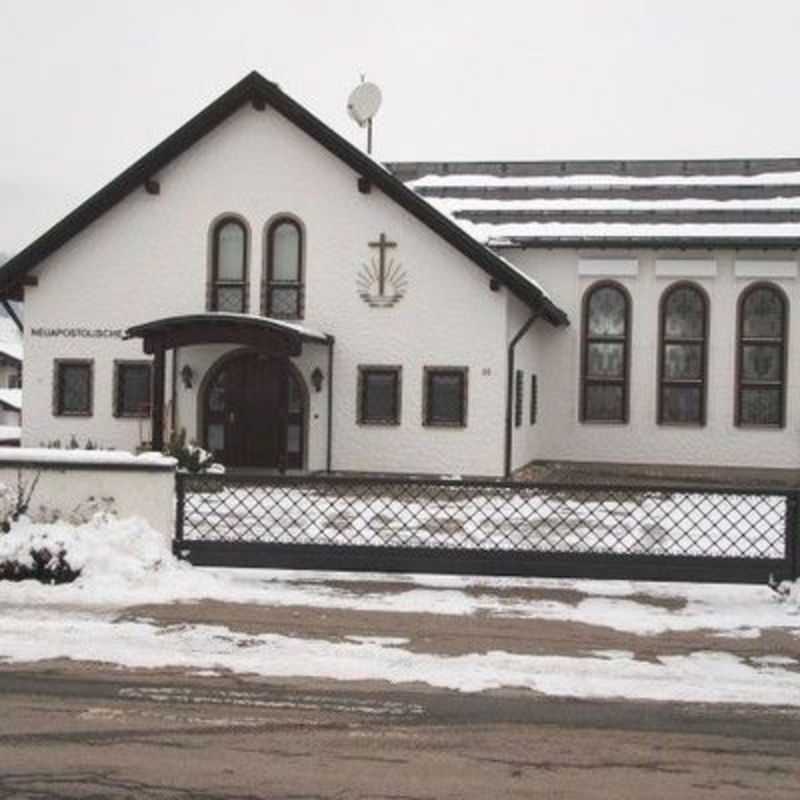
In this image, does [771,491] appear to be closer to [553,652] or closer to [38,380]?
[553,652]

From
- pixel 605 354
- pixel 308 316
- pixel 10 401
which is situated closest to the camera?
pixel 308 316

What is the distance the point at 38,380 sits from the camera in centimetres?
2208

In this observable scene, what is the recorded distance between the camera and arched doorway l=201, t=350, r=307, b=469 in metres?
21.2

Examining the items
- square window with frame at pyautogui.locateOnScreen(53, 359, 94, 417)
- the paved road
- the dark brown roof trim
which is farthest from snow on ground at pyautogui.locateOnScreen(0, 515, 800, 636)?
the dark brown roof trim

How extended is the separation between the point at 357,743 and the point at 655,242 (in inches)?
792

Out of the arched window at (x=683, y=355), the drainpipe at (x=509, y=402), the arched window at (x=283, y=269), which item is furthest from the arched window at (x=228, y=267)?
the arched window at (x=683, y=355)

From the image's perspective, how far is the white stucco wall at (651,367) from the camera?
24047 mm

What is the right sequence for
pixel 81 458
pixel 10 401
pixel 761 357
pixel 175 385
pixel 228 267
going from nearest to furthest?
pixel 81 458 < pixel 175 385 < pixel 228 267 < pixel 761 357 < pixel 10 401

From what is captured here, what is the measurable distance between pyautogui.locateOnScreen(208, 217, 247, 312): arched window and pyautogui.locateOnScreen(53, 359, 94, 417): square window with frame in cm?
306

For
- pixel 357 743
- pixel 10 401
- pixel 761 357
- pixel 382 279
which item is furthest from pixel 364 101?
pixel 10 401

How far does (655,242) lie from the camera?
24062 millimetres

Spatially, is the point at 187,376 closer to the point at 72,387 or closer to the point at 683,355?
the point at 72,387

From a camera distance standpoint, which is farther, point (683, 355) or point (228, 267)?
point (683, 355)

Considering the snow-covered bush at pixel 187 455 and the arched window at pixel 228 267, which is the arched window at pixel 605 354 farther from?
the snow-covered bush at pixel 187 455
